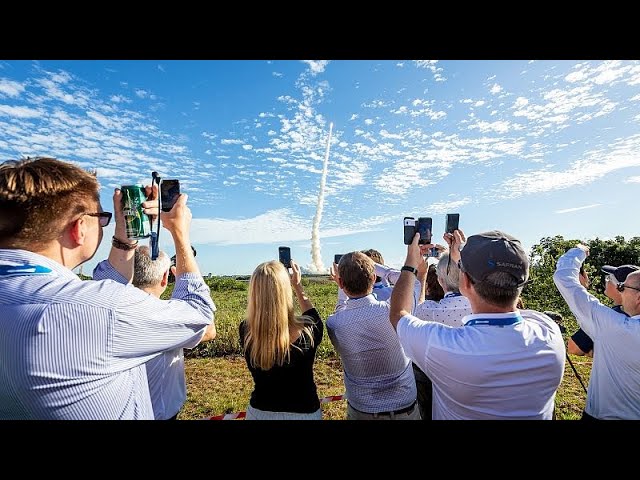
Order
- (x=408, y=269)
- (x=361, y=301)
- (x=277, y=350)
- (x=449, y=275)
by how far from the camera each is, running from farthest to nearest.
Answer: (x=449, y=275) → (x=361, y=301) → (x=277, y=350) → (x=408, y=269)

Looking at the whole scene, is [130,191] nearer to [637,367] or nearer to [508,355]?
[508,355]

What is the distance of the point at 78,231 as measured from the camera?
2.00 m

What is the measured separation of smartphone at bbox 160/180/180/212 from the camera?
2.58 meters

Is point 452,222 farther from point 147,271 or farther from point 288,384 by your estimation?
point 147,271

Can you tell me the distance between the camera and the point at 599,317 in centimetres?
350

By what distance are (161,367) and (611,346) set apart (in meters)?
4.22

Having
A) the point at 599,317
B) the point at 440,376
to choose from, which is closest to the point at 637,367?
the point at 599,317

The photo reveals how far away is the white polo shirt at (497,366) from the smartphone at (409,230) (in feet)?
4.35

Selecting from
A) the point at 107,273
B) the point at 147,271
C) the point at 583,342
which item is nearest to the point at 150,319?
the point at 107,273

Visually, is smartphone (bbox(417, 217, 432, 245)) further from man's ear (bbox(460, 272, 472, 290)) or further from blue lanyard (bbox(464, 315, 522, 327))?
blue lanyard (bbox(464, 315, 522, 327))

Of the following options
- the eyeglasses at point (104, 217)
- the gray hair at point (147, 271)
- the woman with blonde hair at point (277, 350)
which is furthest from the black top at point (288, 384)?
the eyeglasses at point (104, 217)
